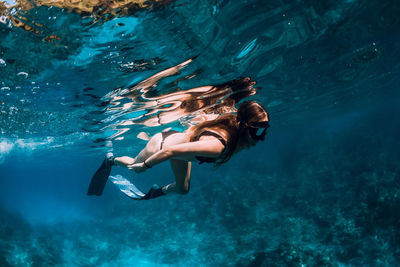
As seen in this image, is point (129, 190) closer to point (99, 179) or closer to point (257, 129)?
point (99, 179)

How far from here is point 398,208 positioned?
14.8m

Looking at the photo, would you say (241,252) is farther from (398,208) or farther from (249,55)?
(249,55)

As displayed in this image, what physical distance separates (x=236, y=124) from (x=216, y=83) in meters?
6.88

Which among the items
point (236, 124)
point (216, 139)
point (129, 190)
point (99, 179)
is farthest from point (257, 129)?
point (99, 179)

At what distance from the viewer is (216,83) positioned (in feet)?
35.7

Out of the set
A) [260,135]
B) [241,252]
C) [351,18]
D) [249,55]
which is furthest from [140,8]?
[241,252]

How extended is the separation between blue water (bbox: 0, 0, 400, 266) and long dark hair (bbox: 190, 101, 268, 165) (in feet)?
10.3

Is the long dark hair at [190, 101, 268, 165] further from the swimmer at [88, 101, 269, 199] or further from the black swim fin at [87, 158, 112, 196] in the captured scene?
the black swim fin at [87, 158, 112, 196]

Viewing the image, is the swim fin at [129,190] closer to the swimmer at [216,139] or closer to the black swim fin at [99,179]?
the black swim fin at [99,179]

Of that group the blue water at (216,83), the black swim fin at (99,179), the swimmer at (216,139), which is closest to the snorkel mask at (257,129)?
the swimmer at (216,139)

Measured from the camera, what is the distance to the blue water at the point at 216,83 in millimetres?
6238

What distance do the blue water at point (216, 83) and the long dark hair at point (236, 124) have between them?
315cm

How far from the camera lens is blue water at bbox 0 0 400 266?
6.24 metres

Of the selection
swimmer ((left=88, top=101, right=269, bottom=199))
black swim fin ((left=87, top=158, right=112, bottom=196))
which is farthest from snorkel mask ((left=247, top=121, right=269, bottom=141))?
black swim fin ((left=87, top=158, right=112, bottom=196))
